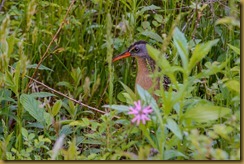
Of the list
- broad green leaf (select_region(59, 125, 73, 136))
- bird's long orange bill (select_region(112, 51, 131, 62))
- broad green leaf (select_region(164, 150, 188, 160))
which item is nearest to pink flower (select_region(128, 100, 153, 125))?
broad green leaf (select_region(164, 150, 188, 160))

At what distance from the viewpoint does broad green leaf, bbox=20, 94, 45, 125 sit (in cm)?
376

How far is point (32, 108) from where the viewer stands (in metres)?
3.80

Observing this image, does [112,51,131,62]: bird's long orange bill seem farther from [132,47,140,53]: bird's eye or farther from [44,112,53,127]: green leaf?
[44,112,53,127]: green leaf

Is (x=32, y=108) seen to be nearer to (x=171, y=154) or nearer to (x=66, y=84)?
(x=66, y=84)

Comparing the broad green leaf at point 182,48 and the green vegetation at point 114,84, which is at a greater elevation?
the broad green leaf at point 182,48

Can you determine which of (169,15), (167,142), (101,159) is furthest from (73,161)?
(169,15)

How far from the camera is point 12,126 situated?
444 cm

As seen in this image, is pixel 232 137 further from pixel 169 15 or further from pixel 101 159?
pixel 169 15

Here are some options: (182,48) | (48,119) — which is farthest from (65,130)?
(182,48)

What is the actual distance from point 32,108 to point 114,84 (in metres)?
1.14

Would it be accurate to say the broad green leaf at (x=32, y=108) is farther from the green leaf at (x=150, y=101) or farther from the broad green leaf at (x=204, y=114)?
the broad green leaf at (x=204, y=114)

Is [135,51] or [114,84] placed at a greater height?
[135,51]

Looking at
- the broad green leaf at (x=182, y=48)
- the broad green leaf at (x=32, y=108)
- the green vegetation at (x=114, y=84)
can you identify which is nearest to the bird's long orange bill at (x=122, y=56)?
the green vegetation at (x=114, y=84)

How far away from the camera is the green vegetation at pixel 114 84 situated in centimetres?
297
